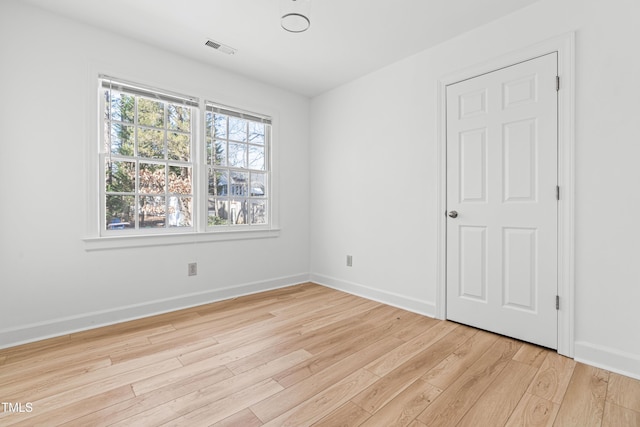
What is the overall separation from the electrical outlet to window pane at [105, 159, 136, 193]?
2.96ft

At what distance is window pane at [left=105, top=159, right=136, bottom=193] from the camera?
2650 mm

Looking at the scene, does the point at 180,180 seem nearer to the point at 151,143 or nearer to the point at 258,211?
the point at 151,143

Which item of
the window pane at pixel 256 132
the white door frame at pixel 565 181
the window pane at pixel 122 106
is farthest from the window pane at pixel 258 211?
the white door frame at pixel 565 181

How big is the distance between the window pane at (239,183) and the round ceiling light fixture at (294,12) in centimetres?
189

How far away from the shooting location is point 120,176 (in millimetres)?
2713

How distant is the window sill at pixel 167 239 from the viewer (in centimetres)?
254

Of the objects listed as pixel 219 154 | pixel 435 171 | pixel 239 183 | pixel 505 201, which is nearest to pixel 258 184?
pixel 239 183

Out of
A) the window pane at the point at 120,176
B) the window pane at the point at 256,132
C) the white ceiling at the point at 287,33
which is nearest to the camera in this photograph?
the white ceiling at the point at 287,33

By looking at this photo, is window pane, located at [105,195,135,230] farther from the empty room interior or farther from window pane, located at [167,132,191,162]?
window pane, located at [167,132,191,162]

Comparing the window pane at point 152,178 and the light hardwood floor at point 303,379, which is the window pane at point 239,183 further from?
the light hardwood floor at point 303,379

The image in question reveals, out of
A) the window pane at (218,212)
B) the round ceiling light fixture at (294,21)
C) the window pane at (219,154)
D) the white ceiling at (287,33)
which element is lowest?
the window pane at (218,212)

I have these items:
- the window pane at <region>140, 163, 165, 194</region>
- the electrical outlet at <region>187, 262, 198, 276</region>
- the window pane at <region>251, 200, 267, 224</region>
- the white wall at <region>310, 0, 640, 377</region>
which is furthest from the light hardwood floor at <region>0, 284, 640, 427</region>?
the window pane at <region>251, 200, 267, 224</region>

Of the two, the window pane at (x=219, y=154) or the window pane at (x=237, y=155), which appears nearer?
the window pane at (x=219, y=154)

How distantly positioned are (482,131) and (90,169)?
331cm
